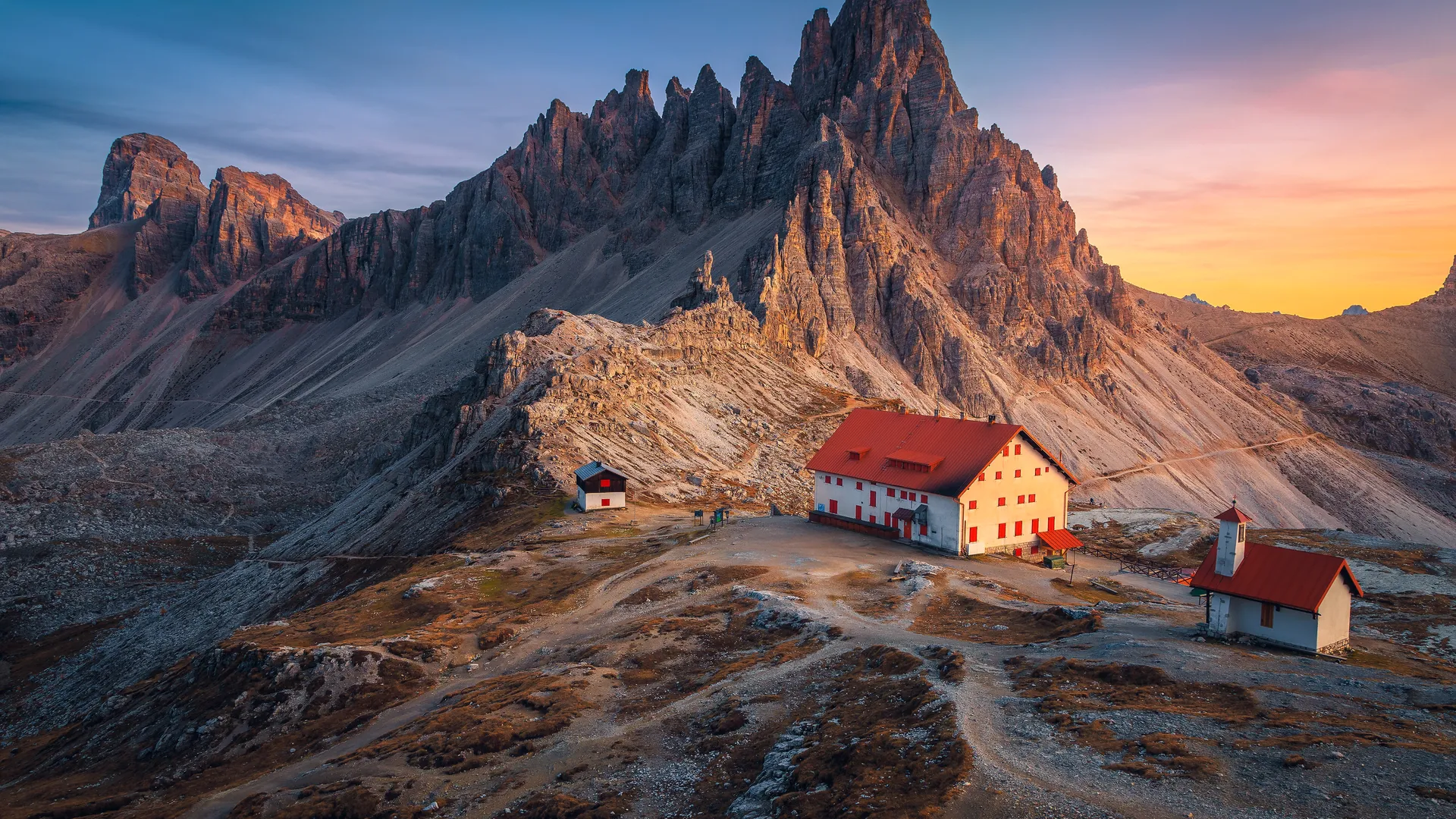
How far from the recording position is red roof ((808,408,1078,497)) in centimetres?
5997

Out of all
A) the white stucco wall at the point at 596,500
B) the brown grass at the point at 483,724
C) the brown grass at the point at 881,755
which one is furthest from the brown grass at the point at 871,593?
the white stucco wall at the point at 596,500

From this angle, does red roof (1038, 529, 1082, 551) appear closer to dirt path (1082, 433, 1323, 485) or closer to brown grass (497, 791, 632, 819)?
brown grass (497, 791, 632, 819)

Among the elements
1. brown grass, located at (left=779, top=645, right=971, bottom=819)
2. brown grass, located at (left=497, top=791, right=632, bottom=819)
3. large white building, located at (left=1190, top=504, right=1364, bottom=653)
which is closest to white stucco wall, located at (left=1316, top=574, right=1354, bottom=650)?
large white building, located at (left=1190, top=504, right=1364, bottom=653)

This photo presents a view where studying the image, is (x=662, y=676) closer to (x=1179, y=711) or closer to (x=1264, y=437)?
(x=1179, y=711)

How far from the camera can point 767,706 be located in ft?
98.2

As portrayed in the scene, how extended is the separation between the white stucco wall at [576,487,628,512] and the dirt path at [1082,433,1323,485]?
9394 cm

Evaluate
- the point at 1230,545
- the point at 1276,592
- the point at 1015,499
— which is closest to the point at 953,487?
the point at 1015,499

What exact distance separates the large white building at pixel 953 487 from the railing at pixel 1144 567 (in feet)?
15.1

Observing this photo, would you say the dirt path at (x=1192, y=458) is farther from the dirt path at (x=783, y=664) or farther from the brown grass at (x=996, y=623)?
the brown grass at (x=996, y=623)

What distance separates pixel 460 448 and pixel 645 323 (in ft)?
128

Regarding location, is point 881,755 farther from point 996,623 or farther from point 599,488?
point 599,488

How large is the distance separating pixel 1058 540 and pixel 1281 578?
82.5 feet

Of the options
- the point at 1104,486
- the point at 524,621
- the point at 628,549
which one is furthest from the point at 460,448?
the point at 1104,486

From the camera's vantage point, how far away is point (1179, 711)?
87.5 feet
